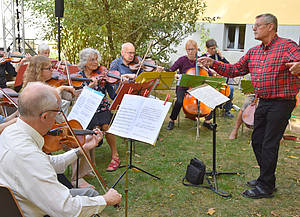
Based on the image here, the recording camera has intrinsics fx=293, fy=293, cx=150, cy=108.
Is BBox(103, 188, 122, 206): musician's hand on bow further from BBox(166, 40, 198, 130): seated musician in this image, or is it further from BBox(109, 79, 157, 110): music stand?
BBox(166, 40, 198, 130): seated musician

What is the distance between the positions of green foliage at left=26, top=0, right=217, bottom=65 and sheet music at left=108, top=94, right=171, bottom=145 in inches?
199

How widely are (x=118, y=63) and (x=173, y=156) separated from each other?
1.75m

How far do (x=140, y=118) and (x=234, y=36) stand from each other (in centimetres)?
1073

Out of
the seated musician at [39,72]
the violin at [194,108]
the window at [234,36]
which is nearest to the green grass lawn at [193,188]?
the violin at [194,108]

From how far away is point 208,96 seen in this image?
3227 mm

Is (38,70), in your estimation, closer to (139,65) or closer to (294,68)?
(139,65)

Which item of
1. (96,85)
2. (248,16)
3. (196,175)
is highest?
(248,16)

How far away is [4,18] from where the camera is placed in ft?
A: 29.1

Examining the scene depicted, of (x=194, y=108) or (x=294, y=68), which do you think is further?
(x=194, y=108)

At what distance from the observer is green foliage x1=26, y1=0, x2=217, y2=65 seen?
7.73 m

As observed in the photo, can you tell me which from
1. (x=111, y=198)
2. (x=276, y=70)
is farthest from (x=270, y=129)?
(x=111, y=198)

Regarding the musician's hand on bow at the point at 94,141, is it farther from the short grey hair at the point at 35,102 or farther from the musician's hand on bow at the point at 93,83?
the musician's hand on bow at the point at 93,83

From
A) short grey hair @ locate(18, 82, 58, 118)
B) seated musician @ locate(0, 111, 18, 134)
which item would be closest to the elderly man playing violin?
seated musician @ locate(0, 111, 18, 134)

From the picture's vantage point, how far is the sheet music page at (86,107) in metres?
2.87
